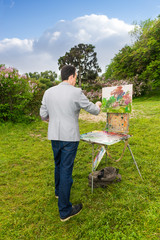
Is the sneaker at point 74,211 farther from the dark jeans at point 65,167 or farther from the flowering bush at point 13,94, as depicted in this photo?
the flowering bush at point 13,94

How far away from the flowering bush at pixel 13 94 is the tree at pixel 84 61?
65.3 ft

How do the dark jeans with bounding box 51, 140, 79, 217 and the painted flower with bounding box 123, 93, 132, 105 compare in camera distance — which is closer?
the dark jeans with bounding box 51, 140, 79, 217

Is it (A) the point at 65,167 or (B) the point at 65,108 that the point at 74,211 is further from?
(B) the point at 65,108

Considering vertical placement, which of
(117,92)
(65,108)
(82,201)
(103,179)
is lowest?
(82,201)

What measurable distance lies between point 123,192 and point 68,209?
38.5 inches

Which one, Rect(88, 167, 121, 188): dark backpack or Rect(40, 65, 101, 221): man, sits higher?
Rect(40, 65, 101, 221): man

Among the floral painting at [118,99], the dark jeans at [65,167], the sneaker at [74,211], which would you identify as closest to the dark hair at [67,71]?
the dark jeans at [65,167]

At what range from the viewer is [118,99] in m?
2.96

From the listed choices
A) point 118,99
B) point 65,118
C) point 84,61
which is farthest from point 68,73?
point 84,61

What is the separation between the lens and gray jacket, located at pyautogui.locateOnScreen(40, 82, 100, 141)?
1831 mm

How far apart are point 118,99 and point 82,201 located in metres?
1.82

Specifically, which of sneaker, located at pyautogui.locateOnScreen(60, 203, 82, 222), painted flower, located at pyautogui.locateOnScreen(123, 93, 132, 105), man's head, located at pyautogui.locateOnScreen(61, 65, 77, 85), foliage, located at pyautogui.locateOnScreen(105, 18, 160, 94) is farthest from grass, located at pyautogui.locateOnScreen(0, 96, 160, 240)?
foliage, located at pyautogui.locateOnScreen(105, 18, 160, 94)

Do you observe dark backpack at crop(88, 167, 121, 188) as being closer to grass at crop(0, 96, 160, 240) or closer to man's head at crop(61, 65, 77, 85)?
grass at crop(0, 96, 160, 240)

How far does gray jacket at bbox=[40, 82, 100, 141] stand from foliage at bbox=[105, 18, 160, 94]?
16729mm
